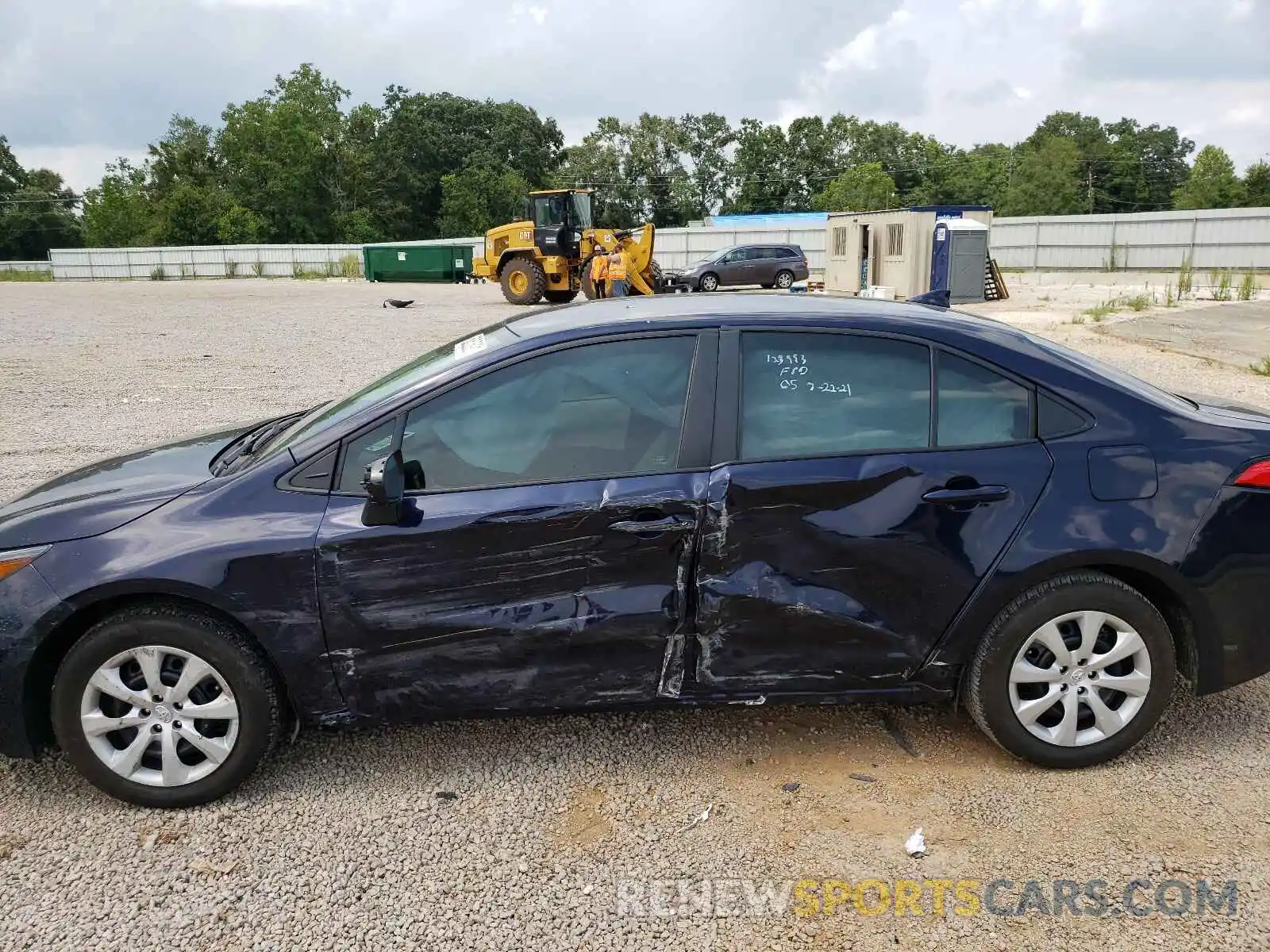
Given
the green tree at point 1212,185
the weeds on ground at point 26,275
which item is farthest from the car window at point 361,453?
the green tree at point 1212,185

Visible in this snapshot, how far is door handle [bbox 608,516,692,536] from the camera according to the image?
3.01m

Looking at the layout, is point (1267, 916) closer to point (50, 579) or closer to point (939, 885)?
point (939, 885)

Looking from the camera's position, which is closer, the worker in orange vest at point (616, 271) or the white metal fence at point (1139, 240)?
the worker in orange vest at point (616, 271)

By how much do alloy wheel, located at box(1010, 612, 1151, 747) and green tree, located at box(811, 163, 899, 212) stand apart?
223ft

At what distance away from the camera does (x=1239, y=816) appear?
3.00 meters

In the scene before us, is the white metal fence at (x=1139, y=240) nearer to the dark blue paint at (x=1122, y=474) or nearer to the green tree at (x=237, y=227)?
the dark blue paint at (x=1122, y=474)

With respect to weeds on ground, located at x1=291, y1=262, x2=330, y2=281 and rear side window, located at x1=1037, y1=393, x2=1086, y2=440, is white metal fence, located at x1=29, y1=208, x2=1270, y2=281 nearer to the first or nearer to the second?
weeds on ground, located at x1=291, y1=262, x2=330, y2=281

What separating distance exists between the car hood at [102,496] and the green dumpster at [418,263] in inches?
1556

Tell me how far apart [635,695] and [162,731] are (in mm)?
1478

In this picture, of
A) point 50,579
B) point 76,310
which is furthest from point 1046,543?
point 76,310

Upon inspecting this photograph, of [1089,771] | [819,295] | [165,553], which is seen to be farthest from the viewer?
[819,295]

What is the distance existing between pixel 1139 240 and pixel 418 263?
96.2 ft

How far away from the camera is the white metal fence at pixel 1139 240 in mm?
35844

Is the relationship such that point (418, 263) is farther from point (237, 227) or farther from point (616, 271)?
point (237, 227)
